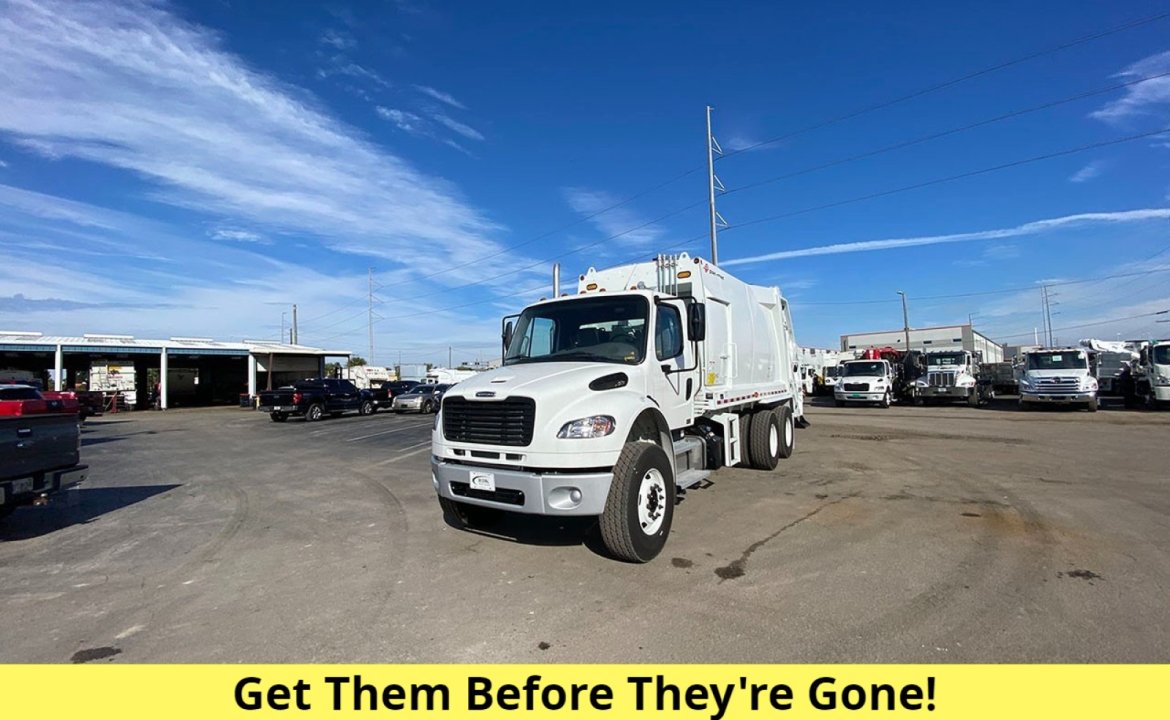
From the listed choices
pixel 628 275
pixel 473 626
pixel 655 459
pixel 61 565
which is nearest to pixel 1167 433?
pixel 628 275

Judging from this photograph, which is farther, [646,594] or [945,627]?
[646,594]

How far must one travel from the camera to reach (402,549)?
5.72 meters

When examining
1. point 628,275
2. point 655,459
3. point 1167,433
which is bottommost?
point 1167,433

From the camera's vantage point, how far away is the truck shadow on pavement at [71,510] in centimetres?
683

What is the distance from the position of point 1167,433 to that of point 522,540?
56.7 feet

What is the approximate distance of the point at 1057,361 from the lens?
21484 mm

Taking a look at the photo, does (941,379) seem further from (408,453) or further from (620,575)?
(620,575)

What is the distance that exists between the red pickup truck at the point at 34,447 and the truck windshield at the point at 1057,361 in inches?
1108

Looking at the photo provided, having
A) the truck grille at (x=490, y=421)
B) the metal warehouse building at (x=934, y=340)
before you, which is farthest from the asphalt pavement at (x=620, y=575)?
the metal warehouse building at (x=934, y=340)

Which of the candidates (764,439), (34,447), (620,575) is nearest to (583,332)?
(620,575)

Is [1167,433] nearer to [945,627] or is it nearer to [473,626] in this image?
[945,627]

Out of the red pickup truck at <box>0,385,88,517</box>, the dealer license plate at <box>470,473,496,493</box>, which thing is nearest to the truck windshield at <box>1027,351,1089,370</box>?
the dealer license plate at <box>470,473,496,493</box>

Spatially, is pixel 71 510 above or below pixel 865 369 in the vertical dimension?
below

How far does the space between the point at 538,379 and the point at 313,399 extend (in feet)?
76.9
